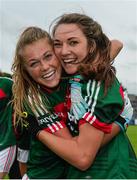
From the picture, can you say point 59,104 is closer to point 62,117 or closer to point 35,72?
point 62,117

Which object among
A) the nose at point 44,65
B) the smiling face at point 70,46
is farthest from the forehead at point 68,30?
the nose at point 44,65

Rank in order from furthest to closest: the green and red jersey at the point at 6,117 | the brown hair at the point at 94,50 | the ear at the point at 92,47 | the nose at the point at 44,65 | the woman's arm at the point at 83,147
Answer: the green and red jersey at the point at 6,117
the nose at the point at 44,65
the ear at the point at 92,47
the brown hair at the point at 94,50
the woman's arm at the point at 83,147

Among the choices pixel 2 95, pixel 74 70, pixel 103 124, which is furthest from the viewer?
pixel 2 95

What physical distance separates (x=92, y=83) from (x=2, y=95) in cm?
103

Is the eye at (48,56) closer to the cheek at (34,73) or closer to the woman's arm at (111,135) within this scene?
the cheek at (34,73)

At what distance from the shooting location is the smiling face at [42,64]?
329cm

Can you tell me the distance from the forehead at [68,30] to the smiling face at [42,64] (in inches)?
5.4

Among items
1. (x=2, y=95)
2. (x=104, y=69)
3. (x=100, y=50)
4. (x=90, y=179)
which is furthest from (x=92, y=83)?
(x=2, y=95)

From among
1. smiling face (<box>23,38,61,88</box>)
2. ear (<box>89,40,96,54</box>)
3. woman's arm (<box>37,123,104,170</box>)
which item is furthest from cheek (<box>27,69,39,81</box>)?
woman's arm (<box>37,123,104,170</box>)

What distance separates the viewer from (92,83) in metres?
3.00

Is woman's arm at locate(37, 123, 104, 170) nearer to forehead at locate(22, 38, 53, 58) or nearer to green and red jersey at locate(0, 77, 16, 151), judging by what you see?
forehead at locate(22, 38, 53, 58)

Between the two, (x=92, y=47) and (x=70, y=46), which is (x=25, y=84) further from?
(x=92, y=47)

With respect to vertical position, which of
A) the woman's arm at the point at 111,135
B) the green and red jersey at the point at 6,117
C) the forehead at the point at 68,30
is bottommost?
the green and red jersey at the point at 6,117

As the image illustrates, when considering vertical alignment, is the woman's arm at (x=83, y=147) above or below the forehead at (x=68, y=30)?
below
